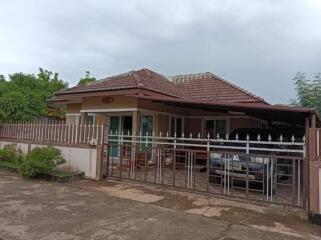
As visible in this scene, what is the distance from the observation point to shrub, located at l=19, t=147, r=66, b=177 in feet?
35.9

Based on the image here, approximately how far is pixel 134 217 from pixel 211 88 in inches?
484

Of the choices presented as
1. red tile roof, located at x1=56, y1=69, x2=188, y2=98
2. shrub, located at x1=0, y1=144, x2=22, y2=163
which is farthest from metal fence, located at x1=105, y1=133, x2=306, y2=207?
shrub, located at x1=0, y1=144, x2=22, y2=163

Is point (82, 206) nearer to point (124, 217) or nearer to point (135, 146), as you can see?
point (124, 217)

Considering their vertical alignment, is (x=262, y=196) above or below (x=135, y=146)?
below

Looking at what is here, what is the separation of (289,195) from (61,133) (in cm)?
836

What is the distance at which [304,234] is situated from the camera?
234 inches

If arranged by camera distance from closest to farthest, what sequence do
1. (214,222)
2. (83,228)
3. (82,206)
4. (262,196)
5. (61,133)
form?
1. (83,228)
2. (214,222)
3. (82,206)
4. (262,196)
5. (61,133)

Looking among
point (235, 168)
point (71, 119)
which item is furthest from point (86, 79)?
point (235, 168)

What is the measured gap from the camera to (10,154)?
1416cm

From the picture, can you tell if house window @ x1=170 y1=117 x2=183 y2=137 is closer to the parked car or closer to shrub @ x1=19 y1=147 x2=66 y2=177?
shrub @ x1=19 y1=147 x2=66 y2=177

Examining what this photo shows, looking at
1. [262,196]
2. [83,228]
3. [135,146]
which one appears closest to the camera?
[83,228]

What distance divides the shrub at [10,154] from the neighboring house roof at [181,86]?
11.3 ft

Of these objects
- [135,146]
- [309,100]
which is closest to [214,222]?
[135,146]

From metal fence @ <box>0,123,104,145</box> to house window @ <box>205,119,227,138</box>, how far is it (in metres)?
6.70
